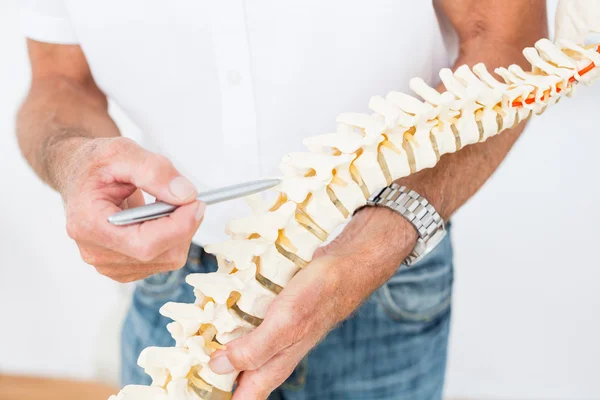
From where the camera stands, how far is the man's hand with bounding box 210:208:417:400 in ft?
1.59

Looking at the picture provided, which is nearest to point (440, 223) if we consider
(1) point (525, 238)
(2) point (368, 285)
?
(2) point (368, 285)

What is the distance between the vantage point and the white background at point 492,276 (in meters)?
1.18

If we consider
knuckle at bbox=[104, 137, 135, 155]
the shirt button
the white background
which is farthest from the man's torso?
the white background

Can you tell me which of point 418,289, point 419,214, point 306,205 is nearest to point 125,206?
point 306,205

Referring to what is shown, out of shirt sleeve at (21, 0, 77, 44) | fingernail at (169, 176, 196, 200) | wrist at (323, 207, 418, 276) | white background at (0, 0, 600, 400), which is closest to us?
fingernail at (169, 176, 196, 200)

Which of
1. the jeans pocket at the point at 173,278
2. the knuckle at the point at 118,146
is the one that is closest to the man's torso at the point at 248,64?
the jeans pocket at the point at 173,278

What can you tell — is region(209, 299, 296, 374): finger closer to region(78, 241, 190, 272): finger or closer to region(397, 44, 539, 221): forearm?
region(78, 241, 190, 272): finger

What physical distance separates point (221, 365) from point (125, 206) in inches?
5.8

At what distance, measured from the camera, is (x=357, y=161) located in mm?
550

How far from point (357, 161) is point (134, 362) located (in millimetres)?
496

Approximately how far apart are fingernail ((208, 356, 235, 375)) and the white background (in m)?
0.80

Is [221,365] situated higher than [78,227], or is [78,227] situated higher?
[78,227]

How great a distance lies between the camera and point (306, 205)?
0.54 metres

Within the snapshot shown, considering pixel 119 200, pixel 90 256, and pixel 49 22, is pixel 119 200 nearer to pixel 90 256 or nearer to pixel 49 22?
pixel 90 256
